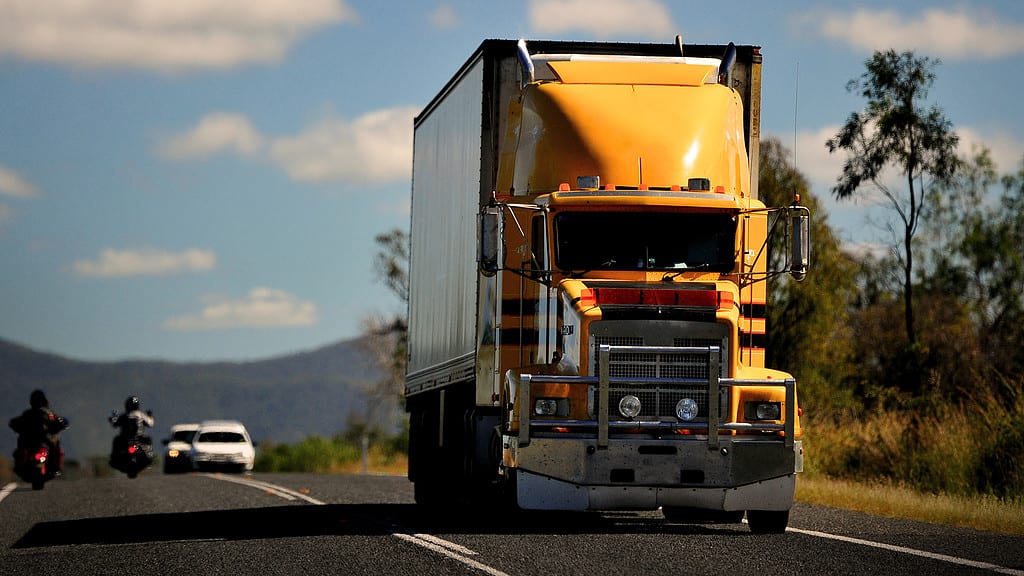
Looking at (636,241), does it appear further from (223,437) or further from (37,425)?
(223,437)

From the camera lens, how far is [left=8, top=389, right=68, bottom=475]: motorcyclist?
Answer: 25.5m

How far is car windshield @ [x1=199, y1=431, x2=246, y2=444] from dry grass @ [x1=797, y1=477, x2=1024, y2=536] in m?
23.1

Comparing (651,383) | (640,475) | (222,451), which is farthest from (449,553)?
(222,451)

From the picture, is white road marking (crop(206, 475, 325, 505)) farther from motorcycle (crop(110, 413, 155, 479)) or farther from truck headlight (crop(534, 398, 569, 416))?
truck headlight (crop(534, 398, 569, 416))

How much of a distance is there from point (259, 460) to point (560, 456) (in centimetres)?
5800

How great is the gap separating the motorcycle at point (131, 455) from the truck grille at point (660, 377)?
19.2 m

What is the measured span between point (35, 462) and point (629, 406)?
14940 millimetres

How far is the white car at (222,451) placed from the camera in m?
42.1

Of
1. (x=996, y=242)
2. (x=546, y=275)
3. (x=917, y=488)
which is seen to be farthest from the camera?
(x=996, y=242)

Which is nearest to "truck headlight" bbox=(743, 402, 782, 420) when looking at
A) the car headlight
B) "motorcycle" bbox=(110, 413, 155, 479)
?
the car headlight

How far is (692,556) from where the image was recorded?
477 inches

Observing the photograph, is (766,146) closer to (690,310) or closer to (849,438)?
(849,438)

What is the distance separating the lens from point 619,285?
1417cm

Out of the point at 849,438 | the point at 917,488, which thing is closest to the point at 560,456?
the point at 917,488
